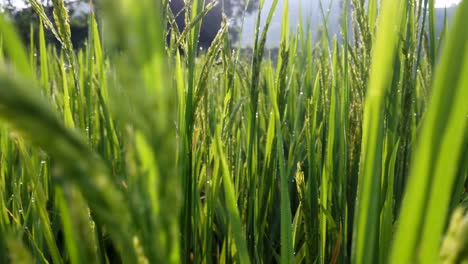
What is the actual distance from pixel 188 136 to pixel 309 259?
1.06ft

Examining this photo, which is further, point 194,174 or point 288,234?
point 194,174

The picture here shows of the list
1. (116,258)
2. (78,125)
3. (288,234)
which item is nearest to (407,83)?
(288,234)

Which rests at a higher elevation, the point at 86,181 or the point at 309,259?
the point at 86,181

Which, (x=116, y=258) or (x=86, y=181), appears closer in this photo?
(x=86, y=181)

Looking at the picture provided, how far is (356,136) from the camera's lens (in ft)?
2.90

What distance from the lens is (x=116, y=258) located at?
1067 mm

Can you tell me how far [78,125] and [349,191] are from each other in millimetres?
585

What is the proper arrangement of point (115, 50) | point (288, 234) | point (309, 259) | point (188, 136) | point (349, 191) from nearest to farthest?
point (115, 50) < point (288, 234) < point (188, 136) < point (309, 259) < point (349, 191)

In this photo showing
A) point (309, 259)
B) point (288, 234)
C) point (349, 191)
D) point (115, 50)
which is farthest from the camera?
point (349, 191)

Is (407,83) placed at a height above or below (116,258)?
above

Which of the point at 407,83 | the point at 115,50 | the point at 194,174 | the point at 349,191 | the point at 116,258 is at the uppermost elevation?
the point at 115,50

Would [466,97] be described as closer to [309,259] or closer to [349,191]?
[309,259]

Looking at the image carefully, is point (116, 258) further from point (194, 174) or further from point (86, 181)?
point (86, 181)

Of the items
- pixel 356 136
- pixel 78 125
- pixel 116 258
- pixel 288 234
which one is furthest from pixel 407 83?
pixel 116 258
